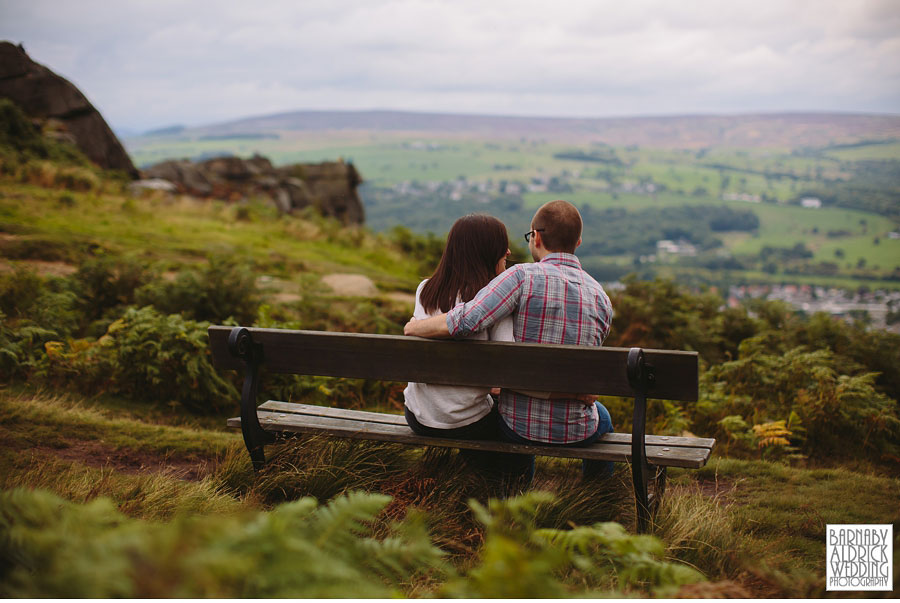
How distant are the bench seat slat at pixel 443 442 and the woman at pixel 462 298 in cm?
10

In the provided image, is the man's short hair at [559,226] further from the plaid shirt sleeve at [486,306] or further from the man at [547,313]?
the plaid shirt sleeve at [486,306]

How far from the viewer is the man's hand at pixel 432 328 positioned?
3523 millimetres

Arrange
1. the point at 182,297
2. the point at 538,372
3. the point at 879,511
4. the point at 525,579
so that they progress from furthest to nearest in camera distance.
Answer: the point at 182,297 < the point at 879,511 < the point at 538,372 < the point at 525,579

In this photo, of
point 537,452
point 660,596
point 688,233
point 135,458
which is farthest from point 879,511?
point 688,233

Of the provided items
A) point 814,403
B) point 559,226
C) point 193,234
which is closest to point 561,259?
point 559,226

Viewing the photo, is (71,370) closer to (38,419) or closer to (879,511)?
(38,419)

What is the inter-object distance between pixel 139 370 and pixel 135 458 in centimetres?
149

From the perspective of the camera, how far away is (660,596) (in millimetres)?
2186

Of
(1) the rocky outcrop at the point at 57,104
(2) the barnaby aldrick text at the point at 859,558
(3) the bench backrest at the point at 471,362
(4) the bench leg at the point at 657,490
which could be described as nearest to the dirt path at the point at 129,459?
(3) the bench backrest at the point at 471,362

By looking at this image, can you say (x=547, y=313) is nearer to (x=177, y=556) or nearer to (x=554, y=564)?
(x=554, y=564)

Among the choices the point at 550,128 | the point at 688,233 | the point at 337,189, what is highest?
the point at 550,128

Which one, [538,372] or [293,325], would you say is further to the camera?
[293,325]

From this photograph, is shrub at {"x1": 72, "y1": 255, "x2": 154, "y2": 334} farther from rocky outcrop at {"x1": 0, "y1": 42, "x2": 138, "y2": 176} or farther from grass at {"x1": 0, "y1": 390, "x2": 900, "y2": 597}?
rocky outcrop at {"x1": 0, "y1": 42, "x2": 138, "y2": 176}

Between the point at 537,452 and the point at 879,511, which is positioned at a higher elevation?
the point at 537,452
